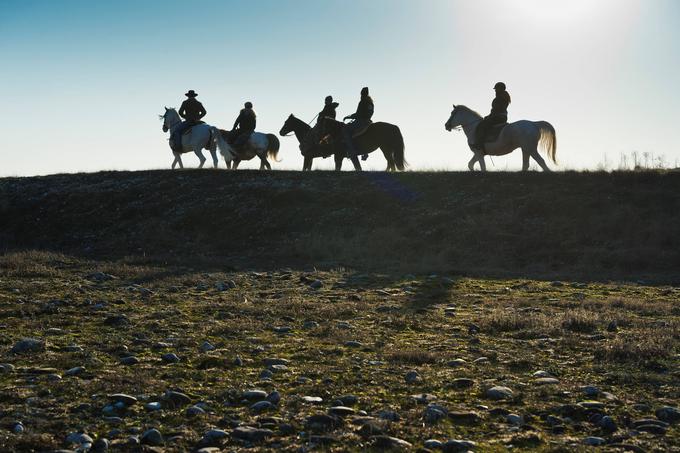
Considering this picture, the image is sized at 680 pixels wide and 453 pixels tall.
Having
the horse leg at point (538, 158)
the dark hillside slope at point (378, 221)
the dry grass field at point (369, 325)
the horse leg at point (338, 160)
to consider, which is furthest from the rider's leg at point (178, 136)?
the horse leg at point (538, 158)

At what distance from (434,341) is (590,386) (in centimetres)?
278

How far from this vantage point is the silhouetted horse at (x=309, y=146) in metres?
34.4

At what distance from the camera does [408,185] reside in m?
27.9

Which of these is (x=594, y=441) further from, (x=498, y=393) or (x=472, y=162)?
(x=472, y=162)

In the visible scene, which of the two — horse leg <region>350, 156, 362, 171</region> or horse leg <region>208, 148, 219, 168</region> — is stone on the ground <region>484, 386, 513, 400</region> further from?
horse leg <region>208, 148, 219, 168</region>

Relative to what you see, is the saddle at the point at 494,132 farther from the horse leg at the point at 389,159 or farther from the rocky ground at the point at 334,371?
the rocky ground at the point at 334,371

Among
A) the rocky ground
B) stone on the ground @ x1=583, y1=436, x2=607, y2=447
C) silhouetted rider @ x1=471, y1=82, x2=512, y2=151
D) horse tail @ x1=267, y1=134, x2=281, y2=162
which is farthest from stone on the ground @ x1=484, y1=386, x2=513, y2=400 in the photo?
horse tail @ x1=267, y1=134, x2=281, y2=162

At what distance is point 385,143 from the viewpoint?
110 ft

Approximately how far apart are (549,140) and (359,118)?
8.01m

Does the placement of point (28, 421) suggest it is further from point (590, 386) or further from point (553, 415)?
point (590, 386)

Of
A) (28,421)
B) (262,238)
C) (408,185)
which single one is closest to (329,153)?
(408,185)

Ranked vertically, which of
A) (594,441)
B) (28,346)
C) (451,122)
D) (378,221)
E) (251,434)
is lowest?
(594,441)

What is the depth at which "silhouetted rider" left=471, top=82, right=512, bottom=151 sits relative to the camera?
98.3 ft

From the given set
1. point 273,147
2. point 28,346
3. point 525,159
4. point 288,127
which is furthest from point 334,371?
point 273,147
